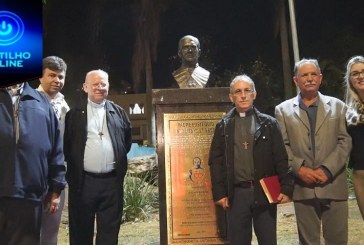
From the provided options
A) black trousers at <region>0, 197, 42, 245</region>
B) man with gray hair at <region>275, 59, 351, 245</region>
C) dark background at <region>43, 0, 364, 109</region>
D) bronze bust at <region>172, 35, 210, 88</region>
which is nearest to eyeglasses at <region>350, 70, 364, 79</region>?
man with gray hair at <region>275, 59, 351, 245</region>

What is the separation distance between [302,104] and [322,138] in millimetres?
369

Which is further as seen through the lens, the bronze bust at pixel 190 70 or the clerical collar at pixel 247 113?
the bronze bust at pixel 190 70

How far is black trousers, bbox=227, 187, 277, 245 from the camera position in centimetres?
426

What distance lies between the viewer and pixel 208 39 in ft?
78.5

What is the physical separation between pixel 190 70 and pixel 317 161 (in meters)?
2.04

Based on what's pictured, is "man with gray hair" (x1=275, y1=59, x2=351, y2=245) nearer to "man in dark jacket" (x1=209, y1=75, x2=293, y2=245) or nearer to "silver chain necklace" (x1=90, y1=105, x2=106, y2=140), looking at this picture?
"man in dark jacket" (x1=209, y1=75, x2=293, y2=245)

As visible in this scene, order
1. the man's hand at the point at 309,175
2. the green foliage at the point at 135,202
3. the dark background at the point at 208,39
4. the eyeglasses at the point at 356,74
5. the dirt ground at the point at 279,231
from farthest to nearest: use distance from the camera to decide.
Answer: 1. the dark background at the point at 208,39
2. the green foliage at the point at 135,202
3. the dirt ground at the point at 279,231
4. the eyeglasses at the point at 356,74
5. the man's hand at the point at 309,175

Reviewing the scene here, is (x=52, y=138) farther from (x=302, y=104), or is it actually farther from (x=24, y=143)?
(x=302, y=104)

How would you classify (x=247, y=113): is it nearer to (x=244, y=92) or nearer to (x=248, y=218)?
(x=244, y=92)

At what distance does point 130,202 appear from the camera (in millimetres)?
9094

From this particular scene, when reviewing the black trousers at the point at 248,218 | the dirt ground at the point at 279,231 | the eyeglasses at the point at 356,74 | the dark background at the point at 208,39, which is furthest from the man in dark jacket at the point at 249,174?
the dark background at the point at 208,39

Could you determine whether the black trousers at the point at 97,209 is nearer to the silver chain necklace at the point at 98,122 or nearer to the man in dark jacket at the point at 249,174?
the silver chain necklace at the point at 98,122

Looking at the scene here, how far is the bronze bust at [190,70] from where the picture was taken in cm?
573

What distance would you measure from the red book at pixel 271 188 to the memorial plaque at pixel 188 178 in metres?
1.19
